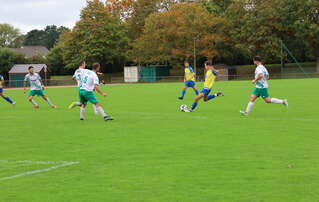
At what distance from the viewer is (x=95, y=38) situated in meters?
71.1

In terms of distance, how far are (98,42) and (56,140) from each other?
61639 millimetres

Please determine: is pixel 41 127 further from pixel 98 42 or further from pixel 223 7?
pixel 223 7

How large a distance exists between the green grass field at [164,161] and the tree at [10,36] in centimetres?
12222

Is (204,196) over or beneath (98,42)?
beneath

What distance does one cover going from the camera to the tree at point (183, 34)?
66.2m

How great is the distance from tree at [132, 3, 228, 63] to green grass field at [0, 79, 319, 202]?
5364cm

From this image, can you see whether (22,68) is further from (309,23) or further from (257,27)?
(309,23)

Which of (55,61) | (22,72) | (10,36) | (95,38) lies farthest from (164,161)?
(10,36)

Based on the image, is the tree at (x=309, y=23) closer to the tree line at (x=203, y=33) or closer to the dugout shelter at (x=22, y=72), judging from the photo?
the tree line at (x=203, y=33)

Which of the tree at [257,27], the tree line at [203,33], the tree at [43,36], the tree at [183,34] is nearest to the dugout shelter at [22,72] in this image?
the tree line at [203,33]

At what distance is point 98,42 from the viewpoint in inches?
2803

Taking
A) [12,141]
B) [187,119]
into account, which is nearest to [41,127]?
[12,141]

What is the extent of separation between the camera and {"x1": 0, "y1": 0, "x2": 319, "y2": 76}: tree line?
209ft

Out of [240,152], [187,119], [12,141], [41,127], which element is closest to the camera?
[240,152]
